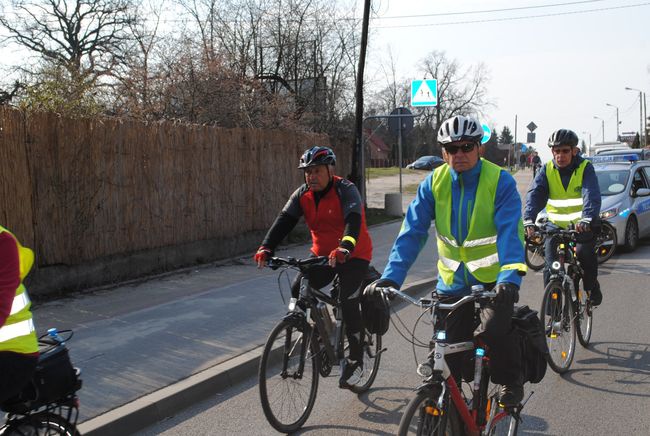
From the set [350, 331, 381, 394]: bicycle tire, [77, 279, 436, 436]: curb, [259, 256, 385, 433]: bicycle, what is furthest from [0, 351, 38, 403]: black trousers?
[350, 331, 381, 394]: bicycle tire

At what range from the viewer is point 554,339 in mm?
5516

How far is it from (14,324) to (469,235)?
222 centimetres

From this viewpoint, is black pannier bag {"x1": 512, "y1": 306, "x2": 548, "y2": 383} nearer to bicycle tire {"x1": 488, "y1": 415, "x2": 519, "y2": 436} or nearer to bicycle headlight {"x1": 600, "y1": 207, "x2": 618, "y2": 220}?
bicycle tire {"x1": 488, "y1": 415, "x2": 519, "y2": 436}

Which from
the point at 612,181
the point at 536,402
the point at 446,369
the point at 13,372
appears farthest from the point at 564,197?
the point at 612,181

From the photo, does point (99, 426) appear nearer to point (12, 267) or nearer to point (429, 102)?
point (12, 267)

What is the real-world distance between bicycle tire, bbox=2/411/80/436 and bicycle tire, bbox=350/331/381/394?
8.04 feet

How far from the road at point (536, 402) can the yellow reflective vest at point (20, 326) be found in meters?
1.88

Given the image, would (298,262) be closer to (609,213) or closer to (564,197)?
(564,197)

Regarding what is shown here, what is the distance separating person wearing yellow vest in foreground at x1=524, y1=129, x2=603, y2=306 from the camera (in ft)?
19.4

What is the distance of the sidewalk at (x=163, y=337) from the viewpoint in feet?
15.5

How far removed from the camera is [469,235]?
135 inches

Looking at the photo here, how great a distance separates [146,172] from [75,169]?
139 centimetres

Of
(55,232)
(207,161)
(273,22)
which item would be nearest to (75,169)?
(55,232)

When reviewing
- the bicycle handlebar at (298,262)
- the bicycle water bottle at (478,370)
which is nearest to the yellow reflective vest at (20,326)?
the bicycle handlebar at (298,262)
